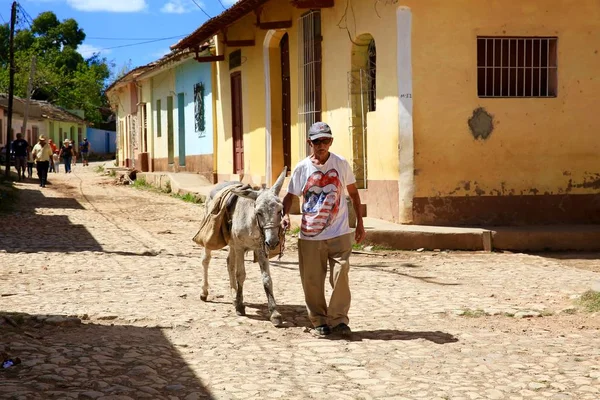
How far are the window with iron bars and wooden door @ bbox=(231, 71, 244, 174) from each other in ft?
28.0

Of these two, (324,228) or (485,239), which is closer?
(324,228)

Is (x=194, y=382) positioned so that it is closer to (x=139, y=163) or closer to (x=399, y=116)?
(x=399, y=116)

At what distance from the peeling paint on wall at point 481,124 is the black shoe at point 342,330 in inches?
257

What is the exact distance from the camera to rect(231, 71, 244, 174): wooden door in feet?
65.5

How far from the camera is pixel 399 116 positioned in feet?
39.8

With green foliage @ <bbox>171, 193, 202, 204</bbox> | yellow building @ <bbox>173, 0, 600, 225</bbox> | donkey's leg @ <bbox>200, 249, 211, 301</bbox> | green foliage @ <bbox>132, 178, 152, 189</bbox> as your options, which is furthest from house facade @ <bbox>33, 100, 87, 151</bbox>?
donkey's leg @ <bbox>200, 249, 211, 301</bbox>

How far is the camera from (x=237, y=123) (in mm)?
20375

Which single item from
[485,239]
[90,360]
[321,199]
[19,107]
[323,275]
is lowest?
[90,360]

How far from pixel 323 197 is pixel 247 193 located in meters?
0.80

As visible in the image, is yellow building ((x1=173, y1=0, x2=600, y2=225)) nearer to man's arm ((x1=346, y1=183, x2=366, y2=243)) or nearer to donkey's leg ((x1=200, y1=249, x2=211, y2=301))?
donkey's leg ((x1=200, y1=249, x2=211, y2=301))

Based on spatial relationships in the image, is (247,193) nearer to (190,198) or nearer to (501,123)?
(501,123)

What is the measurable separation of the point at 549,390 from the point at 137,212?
13795 mm

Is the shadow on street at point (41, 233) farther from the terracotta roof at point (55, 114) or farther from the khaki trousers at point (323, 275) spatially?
the terracotta roof at point (55, 114)

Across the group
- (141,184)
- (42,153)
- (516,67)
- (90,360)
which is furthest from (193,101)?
(90,360)
